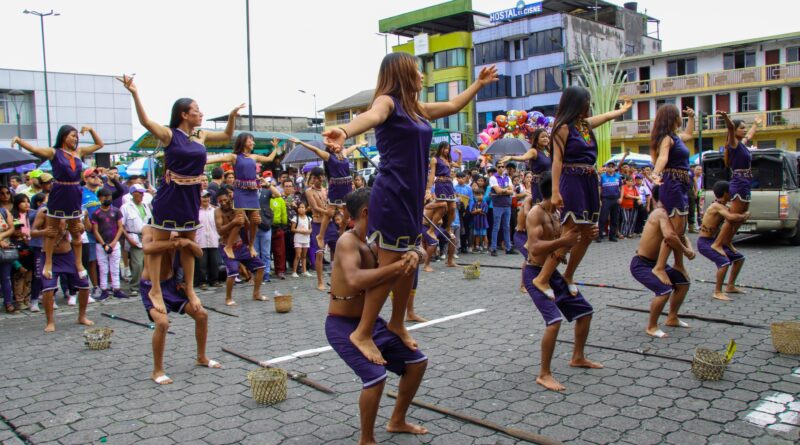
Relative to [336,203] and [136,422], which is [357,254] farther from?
[336,203]

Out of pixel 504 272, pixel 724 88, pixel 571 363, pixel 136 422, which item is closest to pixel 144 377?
pixel 136 422

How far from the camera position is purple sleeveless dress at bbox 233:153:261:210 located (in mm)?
9406

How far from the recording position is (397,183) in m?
4.02

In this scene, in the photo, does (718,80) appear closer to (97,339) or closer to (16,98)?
(97,339)

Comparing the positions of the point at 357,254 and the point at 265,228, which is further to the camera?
the point at 265,228

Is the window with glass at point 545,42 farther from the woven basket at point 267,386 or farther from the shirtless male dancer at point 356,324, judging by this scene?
the shirtless male dancer at point 356,324

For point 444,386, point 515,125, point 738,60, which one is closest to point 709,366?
point 444,386

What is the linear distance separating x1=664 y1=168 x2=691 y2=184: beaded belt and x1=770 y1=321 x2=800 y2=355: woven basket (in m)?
1.97

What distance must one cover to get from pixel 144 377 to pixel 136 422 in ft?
3.99

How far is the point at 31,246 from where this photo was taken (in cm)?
930

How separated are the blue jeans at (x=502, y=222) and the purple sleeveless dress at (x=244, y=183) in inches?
262

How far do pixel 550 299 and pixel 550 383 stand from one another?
2.28ft

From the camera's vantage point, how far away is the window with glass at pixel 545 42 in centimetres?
4406

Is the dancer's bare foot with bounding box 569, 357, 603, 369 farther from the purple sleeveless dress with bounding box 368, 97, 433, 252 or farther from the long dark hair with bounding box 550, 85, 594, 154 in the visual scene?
the purple sleeveless dress with bounding box 368, 97, 433, 252
